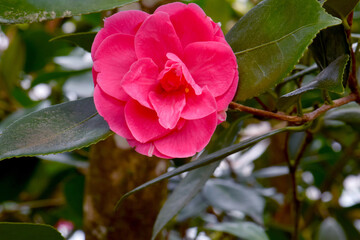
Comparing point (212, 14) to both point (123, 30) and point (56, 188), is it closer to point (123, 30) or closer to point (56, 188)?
point (123, 30)

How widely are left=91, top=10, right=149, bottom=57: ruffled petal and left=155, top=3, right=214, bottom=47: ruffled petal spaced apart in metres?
0.03

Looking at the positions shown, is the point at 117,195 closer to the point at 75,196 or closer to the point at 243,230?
the point at 243,230

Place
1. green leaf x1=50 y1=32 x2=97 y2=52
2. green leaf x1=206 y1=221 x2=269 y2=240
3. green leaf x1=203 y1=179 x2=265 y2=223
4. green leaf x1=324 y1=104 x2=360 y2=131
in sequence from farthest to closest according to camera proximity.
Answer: green leaf x1=203 y1=179 x2=265 y2=223 < green leaf x1=206 y1=221 x2=269 y2=240 < green leaf x1=324 y1=104 x2=360 y2=131 < green leaf x1=50 y1=32 x2=97 y2=52

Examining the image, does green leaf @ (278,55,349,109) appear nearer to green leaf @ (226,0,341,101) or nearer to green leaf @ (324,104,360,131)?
green leaf @ (226,0,341,101)

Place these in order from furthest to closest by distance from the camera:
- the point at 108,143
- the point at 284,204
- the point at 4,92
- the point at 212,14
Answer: the point at 4,92 < the point at 284,204 < the point at 212,14 < the point at 108,143

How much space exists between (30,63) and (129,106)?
3.82 ft

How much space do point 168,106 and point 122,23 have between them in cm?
12

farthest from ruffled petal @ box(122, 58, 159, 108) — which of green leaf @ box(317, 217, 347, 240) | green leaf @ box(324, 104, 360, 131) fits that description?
green leaf @ box(317, 217, 347, 240)

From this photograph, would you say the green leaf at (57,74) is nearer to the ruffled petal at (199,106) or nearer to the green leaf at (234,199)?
the green leaf at (234,199)

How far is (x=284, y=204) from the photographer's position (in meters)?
1.53

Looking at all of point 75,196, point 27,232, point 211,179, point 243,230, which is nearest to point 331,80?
point 27,232

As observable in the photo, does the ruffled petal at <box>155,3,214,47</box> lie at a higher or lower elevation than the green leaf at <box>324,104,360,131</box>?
higher

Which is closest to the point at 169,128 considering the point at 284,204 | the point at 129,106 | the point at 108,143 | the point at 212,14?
the point at 129,106

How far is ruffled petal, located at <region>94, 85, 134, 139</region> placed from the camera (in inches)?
19.3
